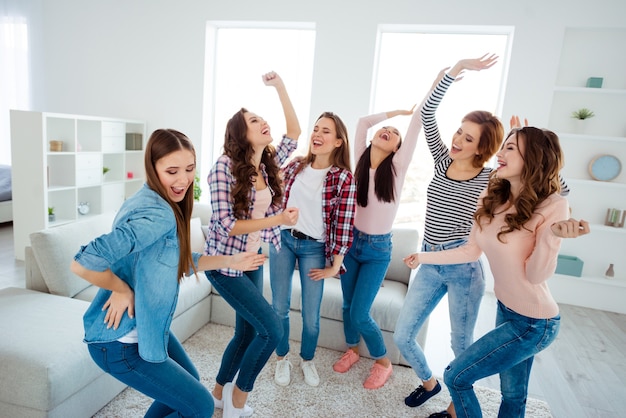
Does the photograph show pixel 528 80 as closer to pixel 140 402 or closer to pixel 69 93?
pixel 140 402

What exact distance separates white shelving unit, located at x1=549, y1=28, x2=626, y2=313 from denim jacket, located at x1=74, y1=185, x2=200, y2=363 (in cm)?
393

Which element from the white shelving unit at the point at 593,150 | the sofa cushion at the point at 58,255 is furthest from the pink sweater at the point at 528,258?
the white shelving unit at the point at 593,150

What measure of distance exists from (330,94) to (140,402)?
354 cm

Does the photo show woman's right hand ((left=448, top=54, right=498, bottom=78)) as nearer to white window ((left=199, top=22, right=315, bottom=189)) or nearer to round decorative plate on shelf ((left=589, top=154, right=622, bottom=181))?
round decorative plate on shelf ((left=589, top=154, right=622, bottom=181))

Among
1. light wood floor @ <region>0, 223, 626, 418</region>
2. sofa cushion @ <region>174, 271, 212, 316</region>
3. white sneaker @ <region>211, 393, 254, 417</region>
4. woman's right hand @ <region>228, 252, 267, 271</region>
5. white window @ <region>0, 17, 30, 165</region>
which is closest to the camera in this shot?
woman's right hand @ <region>228, 252, 267, 271</region>

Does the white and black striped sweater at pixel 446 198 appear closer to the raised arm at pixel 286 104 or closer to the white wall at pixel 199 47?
the raised arm at pixel 286 104

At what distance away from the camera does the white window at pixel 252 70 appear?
4.74 metres

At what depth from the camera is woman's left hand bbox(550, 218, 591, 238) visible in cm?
122

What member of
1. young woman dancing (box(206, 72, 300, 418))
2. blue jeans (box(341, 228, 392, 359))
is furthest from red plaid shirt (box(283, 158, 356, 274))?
young woman dancing (box(206, 72, 300, 418))

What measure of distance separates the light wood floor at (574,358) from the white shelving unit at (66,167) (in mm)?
589

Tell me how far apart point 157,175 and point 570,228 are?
1.34 m

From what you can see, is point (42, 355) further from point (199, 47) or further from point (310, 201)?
point (199, 47)

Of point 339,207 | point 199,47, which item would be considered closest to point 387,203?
point 339,207

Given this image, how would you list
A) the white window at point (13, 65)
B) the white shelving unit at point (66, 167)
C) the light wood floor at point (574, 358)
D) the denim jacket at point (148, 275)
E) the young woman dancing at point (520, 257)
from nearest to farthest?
the denim jacket at point (148, 275) → the young woman dancing at point (520, 257) → the light wood floor at point (574, 358) → the white shelving unit at point (66, 167) → the white window at point (13, 65)
